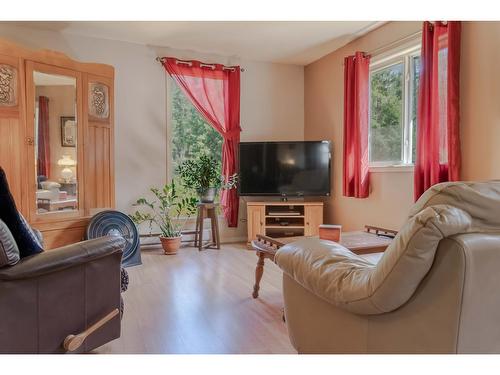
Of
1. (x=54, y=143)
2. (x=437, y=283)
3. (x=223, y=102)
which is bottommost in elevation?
(x=437, y=283)

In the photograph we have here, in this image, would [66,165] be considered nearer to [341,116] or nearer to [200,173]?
[200,173]

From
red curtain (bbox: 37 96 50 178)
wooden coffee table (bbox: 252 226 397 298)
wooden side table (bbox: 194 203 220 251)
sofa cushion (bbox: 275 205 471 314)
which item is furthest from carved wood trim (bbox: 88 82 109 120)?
sofa cushion (bbox: 275 205 471 314)

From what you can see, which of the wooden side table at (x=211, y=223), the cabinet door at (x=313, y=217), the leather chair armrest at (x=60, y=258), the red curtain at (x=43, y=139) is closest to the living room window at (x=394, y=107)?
the cabinet door at (x=313, y=217)

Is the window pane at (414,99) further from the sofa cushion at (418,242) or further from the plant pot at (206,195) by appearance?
the sofa cushion at (418,242)

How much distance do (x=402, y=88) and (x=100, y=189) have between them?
3.18 metres

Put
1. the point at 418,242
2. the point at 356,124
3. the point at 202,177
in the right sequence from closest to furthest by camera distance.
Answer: the point at 418,242, the point at 356,124, the point at 202,177

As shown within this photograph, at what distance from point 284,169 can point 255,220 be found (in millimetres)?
734

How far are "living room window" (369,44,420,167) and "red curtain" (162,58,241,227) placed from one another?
1.68 metres

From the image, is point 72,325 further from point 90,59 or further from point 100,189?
point 90,59

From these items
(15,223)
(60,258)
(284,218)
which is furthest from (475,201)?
(284,218)

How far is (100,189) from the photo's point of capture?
3.70 meters

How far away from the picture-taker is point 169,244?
14.0ft

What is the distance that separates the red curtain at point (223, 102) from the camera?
466 centimetres
